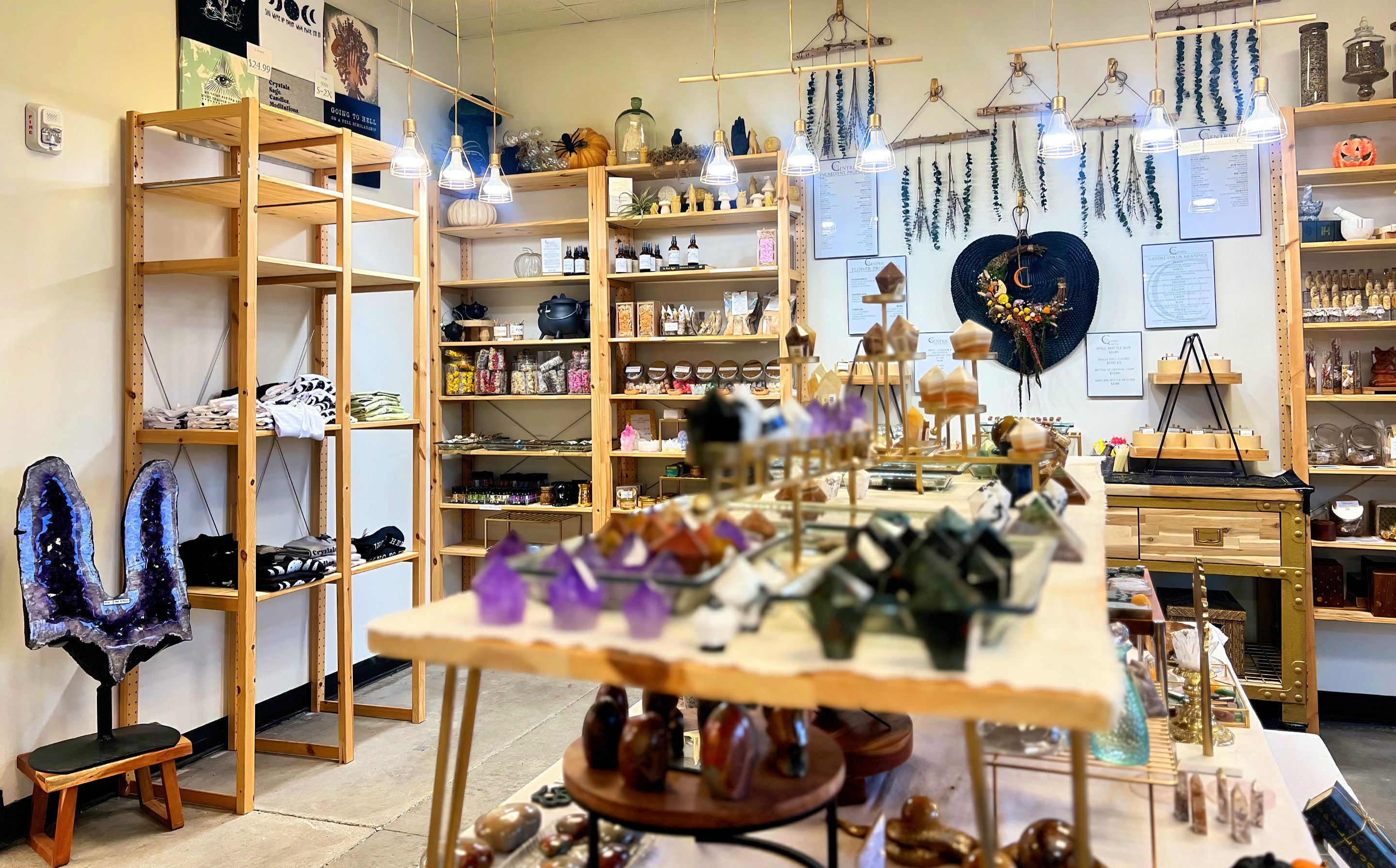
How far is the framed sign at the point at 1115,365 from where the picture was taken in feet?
14.4

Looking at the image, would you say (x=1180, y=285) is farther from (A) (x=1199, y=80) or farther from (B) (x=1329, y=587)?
(B) (x=1329, y=587)

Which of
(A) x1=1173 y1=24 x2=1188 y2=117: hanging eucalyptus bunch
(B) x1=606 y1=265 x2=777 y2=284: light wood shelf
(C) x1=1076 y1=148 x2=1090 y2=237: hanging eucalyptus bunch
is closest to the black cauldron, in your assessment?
(B) x1=606 y1=265 x2=777 y2=284: light wood shelf

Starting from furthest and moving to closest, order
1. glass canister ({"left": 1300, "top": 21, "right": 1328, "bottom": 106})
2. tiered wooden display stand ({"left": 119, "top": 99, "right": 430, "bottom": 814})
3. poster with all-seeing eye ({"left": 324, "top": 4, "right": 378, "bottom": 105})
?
poster with all-seeing eye ({"left": 324, "top": 4, "right": 378, "bottom": 105})
glass canister ({"left": 1300, "top": 21, "right": 1328, "bottom": 106})
tiered wooden display stand ({"left": 119, "top": 99, "right": 430, "bottom": 814})

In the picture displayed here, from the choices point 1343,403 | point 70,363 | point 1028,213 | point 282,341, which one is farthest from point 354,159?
point 1343,403

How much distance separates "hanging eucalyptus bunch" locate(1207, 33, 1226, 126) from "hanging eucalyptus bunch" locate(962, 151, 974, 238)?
3.46ft

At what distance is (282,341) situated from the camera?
397 cm

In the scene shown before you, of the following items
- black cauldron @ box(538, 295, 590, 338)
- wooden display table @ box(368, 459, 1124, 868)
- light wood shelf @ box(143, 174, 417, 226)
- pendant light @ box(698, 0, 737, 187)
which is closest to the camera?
wooden display table @ box(368, 459, 1124, 868)

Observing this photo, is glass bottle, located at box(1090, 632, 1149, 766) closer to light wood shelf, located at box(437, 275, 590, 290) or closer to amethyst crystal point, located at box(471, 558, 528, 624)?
amethyst crystal point, located at box(471, 558, 528, 624)

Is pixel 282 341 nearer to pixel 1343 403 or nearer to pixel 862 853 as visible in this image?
pixel 862 853

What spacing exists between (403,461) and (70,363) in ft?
6.13

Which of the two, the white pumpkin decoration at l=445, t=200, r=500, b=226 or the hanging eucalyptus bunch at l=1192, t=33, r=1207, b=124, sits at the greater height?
the hanging eucalyptus bunch at l=1192, t=33, r=1207, b=124

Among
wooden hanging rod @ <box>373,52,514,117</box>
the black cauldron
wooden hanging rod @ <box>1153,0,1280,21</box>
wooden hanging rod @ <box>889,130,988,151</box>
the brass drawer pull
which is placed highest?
wooden hanging rod @ <box>1153,0,1280,21</box>

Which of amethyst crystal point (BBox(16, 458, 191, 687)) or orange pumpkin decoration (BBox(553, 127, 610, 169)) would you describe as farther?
orange pumpkin decoration (BBox(553, 127, 610, 169))

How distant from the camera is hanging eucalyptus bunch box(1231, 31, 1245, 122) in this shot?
4.23m
